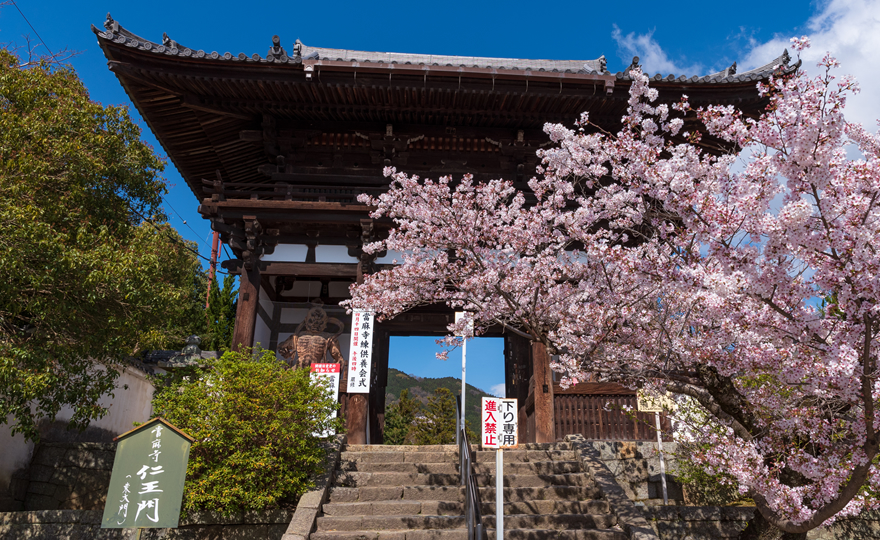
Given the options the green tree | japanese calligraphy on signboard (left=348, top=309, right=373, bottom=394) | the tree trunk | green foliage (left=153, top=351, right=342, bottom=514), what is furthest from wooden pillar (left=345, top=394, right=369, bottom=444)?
the green tree

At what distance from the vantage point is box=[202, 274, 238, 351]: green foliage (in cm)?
1487

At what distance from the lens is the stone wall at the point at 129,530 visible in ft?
21.6

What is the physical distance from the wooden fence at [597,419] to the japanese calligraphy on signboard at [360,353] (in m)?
3.49

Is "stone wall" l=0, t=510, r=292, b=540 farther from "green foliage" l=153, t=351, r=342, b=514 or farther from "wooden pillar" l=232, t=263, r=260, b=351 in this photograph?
"wooden pillar" l=232, t=263, r=260, b=351

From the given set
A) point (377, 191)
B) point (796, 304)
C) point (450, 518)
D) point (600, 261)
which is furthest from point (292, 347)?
point (796, 304)

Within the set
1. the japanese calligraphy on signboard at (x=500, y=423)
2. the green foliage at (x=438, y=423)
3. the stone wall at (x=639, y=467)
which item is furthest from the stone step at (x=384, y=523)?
the green foliage at (x=438, y=423)

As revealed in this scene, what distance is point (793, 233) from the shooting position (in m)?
4.10

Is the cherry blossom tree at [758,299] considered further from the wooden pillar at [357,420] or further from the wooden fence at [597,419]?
the wooden pillar at [357,420]

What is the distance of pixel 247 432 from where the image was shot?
664 centimetres

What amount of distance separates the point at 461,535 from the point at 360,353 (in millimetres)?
4353

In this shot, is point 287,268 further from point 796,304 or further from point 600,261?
point 796,304

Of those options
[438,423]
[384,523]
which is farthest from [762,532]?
[438,423]

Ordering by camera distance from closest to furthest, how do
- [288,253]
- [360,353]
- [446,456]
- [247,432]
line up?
[247,432] → [446,456] → [360,353] → [288,253]

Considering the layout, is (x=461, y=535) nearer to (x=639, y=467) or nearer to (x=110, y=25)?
(x=639, y=467)
